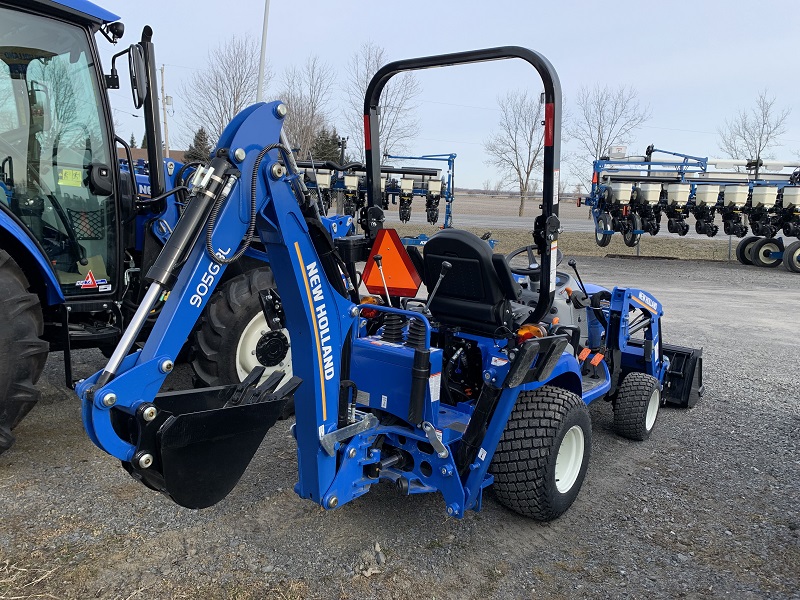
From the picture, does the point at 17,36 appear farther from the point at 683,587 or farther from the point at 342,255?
the point at 683,587

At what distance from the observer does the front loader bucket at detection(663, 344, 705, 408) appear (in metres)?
5.31

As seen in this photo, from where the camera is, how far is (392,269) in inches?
138

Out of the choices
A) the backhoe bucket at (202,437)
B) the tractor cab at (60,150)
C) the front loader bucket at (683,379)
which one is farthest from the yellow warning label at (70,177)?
the front loader bucket at (683,379)

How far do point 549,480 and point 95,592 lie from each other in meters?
2.14

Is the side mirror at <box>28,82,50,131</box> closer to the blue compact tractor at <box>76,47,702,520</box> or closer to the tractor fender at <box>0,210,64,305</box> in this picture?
the tractor fender at <box>0,210,64,305</box>

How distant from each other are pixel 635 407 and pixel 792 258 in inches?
508

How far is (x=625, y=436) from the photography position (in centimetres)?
461

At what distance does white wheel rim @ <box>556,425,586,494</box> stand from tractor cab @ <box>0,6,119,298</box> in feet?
10.6

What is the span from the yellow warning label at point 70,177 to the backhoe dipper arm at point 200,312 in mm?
2304

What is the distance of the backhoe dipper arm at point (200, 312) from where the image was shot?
220 centimetres

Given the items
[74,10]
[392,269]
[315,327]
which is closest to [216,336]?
[392,269]

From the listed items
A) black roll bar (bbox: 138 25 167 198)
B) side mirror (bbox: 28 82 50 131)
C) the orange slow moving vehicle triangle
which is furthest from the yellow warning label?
the orange slow moving vehicle triangle

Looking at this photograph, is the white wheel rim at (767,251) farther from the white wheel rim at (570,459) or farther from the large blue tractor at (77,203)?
the large blue tractor at (77,203)

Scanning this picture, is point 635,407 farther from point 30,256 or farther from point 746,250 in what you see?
point 746,250
